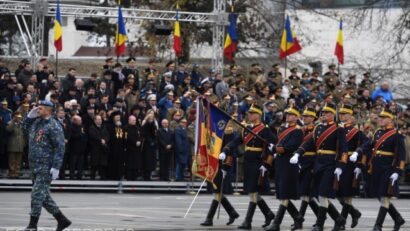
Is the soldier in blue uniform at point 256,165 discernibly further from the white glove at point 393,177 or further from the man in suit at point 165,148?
the man in suit at point 165,148

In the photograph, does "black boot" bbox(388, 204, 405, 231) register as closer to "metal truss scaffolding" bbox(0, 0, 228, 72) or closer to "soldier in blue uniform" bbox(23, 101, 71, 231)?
"soldier in blue uniform" bbox(23, 101, 71, 231)

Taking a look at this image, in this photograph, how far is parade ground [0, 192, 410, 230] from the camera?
66.4 ft

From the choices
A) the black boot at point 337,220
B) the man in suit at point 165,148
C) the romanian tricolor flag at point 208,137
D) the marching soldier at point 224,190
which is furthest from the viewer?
the man in suit at point 165,148

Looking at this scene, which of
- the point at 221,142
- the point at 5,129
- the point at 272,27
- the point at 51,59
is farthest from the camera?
the point at 272,27

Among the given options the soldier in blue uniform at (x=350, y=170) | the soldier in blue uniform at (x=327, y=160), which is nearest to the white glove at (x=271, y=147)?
the soldier in blue uniform at (x=327, y=160)

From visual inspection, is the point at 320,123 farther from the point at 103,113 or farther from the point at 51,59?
the point at 51,59

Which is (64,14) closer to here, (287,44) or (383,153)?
(287,44)

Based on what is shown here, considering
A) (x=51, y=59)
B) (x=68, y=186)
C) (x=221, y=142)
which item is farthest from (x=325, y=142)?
(x=51, y=59)

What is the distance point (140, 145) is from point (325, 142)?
1095cm

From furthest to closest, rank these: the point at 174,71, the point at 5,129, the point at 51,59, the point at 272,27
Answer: the point at 272,27 → the point at 51,59 → the point at 174,71 → the point at 5,129

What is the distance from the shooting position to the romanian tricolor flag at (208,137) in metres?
21.7

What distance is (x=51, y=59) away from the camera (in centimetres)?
3988

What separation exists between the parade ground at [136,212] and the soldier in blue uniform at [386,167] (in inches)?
39.6

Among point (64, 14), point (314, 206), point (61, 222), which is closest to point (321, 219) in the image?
point (314, 206)
